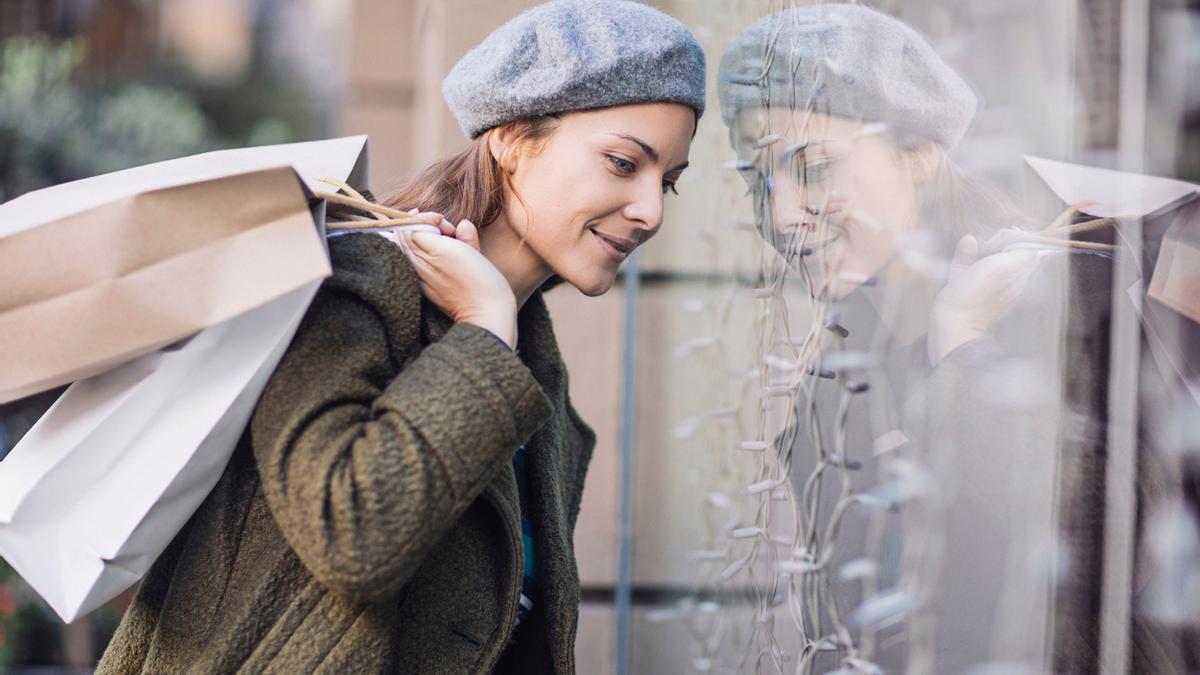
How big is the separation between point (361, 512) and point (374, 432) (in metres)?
0.08

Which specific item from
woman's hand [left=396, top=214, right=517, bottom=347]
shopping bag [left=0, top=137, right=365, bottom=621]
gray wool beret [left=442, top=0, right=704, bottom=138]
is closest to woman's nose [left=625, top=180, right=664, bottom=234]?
gray wool beret [left=442, top=0, right=704, bottom=138]

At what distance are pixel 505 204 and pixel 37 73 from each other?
12.5 feet

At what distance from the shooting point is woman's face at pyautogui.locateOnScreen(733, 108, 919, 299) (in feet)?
3.34

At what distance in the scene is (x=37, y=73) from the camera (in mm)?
4559

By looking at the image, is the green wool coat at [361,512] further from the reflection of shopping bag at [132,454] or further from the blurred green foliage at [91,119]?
the blurred green foliage at [91,119]

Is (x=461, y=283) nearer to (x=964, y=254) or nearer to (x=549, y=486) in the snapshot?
(x=549, y=486)

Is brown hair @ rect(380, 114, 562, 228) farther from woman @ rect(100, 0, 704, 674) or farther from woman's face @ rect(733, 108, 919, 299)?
woman's face @ rect(733, 108, 919, 299)

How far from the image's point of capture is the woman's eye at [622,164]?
1.50m

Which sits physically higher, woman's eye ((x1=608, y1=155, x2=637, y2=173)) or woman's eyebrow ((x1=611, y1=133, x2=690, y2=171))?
woman's eyebrow ((x1=611, y1=133, x2=690, y2=171))

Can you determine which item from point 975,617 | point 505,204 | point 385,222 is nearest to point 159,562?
point 385,222

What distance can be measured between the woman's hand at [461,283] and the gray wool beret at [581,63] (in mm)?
260

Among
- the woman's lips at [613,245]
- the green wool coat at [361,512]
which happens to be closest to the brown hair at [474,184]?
the woman's lips at [613,245]

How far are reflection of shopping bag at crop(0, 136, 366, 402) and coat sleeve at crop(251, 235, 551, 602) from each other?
0.12 m

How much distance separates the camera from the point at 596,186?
1483 mm
